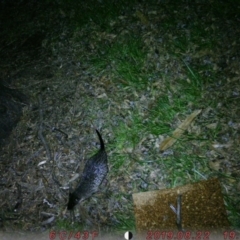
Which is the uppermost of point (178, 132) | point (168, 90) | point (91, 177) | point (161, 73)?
point (161, 73)

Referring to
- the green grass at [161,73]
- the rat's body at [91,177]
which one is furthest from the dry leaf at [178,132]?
the rat's body at [91,177]

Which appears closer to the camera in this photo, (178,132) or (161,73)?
(178,132)

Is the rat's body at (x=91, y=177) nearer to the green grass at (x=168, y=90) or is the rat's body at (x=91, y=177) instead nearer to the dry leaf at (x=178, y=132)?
the green grass at (x=168, y=90)

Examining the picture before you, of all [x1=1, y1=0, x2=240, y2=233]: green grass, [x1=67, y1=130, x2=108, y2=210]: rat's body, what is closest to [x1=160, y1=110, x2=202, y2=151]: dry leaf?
[x1=1, y1=0, x2=240, y2=233]: green grass

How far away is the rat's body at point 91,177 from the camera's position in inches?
71.3

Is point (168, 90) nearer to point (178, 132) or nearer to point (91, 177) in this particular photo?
point (178, 132)

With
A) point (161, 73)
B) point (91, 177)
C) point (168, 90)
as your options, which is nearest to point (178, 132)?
point (168, 90)

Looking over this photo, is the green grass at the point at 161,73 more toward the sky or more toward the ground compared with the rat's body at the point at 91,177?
more toward the sky

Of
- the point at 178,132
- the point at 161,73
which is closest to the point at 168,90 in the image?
the point at 161,73

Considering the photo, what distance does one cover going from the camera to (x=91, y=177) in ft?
6.07

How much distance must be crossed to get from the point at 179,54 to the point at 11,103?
1509 mm

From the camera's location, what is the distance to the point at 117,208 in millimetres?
1784

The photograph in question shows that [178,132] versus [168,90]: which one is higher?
[168,90]

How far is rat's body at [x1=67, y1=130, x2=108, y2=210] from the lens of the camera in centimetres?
181
